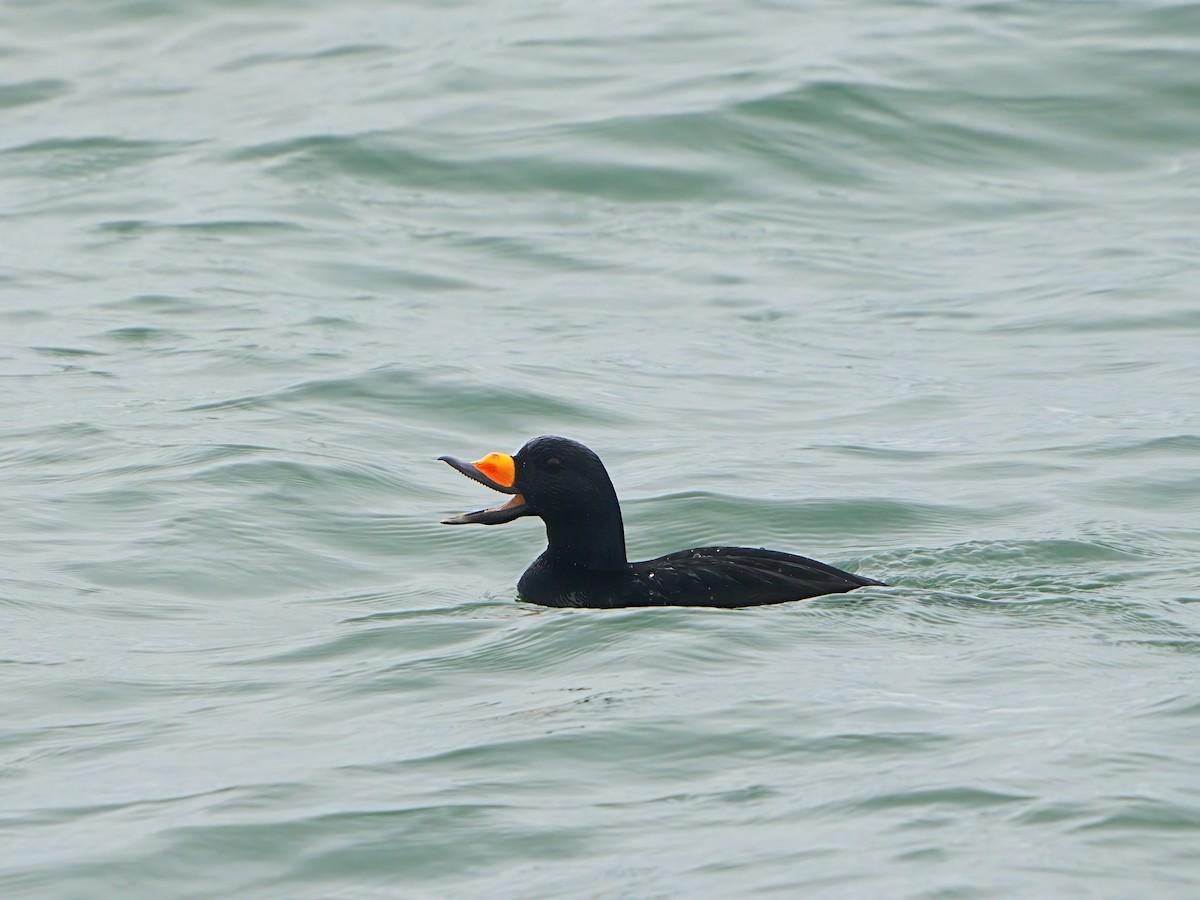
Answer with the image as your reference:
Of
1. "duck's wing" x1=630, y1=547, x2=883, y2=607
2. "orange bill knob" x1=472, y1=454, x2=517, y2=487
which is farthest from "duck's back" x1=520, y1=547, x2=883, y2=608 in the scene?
"orange bill knob" x1=472, y1=454, x2=517, y2=487

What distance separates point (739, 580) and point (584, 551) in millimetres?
630

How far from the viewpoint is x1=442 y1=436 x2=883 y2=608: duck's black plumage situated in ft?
22.3

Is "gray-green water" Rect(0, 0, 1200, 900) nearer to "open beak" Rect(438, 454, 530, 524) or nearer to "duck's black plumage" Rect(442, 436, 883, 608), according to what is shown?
"duck's black plumage" Rect(442, 436, 883, 608)

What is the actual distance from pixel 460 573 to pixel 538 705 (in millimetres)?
2131

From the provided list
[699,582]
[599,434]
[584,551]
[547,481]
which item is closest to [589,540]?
[584,551]

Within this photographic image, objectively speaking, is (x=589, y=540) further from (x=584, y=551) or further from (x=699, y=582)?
(x=699, y=582)

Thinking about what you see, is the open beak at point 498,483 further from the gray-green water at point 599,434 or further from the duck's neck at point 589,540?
the gray-green water at point 599,434

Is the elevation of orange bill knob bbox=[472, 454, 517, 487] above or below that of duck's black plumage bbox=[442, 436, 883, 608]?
above

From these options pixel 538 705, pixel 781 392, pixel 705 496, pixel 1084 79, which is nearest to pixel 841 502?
pixel 705 496

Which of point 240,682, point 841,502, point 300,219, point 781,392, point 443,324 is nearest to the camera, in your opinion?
point 240,682

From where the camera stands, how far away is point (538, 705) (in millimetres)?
5828

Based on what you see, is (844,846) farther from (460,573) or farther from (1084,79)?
(1084,79)

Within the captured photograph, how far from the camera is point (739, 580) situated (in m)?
6.68

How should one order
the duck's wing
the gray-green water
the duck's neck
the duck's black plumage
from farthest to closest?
the duck's neck → the duck's black plumage → the duck's wing → the gray-green water
